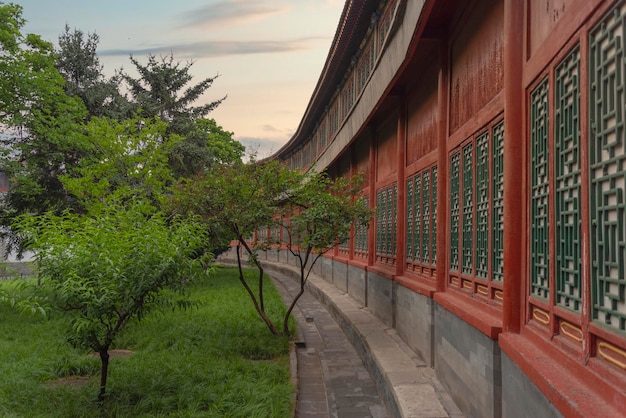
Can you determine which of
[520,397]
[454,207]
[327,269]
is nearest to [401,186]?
[454,207]

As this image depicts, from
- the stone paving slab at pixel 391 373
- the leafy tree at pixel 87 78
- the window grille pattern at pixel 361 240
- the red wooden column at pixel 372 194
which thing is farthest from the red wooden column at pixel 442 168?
the leafy tree at pixel 87 78

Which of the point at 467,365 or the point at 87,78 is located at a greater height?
the point at 87,78

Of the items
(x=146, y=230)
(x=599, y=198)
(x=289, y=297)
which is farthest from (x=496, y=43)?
(x=289, y=297)

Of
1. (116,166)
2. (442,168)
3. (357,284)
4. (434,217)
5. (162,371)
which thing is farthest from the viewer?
(116,166)

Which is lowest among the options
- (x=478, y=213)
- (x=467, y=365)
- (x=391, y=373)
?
(x=391, y=373)

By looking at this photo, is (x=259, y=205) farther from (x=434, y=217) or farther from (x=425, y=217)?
(x=434, y=217)

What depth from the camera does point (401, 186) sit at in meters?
10.8

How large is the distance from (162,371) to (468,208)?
4.95 m

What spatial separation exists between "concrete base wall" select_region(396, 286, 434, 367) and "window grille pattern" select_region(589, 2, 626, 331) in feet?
15.5

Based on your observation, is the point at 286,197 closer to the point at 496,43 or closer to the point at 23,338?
the point at 23,338

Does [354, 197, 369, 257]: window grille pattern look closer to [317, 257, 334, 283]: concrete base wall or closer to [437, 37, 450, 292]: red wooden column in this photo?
[317, 257, 334, 283]: concrete base wall

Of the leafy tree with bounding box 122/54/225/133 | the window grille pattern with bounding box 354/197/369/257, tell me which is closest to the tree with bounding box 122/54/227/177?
the leafy tree with bounding box 122/54/225/133

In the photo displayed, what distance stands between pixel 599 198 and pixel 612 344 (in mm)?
794

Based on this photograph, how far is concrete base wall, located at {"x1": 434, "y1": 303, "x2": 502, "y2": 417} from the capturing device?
5.00 metres
